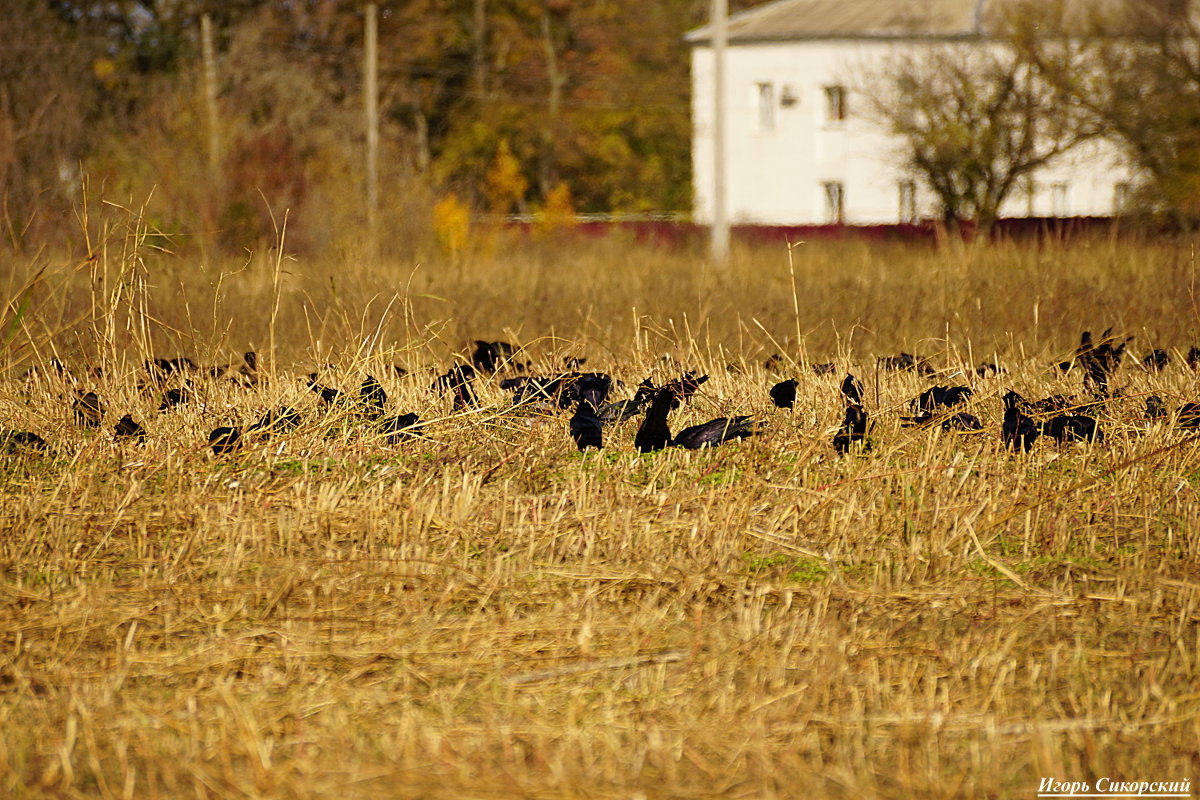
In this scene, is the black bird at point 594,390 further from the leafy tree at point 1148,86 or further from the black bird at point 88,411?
the leafy tree at point 1148,86

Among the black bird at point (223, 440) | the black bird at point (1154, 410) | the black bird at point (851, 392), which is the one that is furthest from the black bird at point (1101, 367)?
the black bird at point (223, 440)

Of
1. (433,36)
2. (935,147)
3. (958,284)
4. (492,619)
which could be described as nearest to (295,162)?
(958,284)

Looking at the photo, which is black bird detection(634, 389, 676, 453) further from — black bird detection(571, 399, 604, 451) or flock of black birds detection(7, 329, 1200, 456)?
black bird detection(571, 399, 604, 451)

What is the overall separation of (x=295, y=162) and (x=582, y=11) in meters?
22.6

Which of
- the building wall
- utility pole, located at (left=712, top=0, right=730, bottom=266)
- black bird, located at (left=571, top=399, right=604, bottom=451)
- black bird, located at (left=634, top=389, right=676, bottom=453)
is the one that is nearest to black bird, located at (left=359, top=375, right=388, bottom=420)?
black bird, located at (left=571, top=399, right=604, bottom=451)

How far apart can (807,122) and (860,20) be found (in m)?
2.79

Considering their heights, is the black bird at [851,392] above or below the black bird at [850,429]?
above

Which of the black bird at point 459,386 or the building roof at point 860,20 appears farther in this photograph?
the building roof at point 860,20

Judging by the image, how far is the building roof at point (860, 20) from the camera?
1182 inches

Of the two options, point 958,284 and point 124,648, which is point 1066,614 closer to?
point 124,648

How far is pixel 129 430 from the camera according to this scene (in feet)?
13.5

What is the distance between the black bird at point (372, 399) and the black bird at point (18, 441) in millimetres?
989

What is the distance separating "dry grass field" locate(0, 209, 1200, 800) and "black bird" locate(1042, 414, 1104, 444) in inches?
2.2

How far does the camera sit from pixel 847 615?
2.80 m
